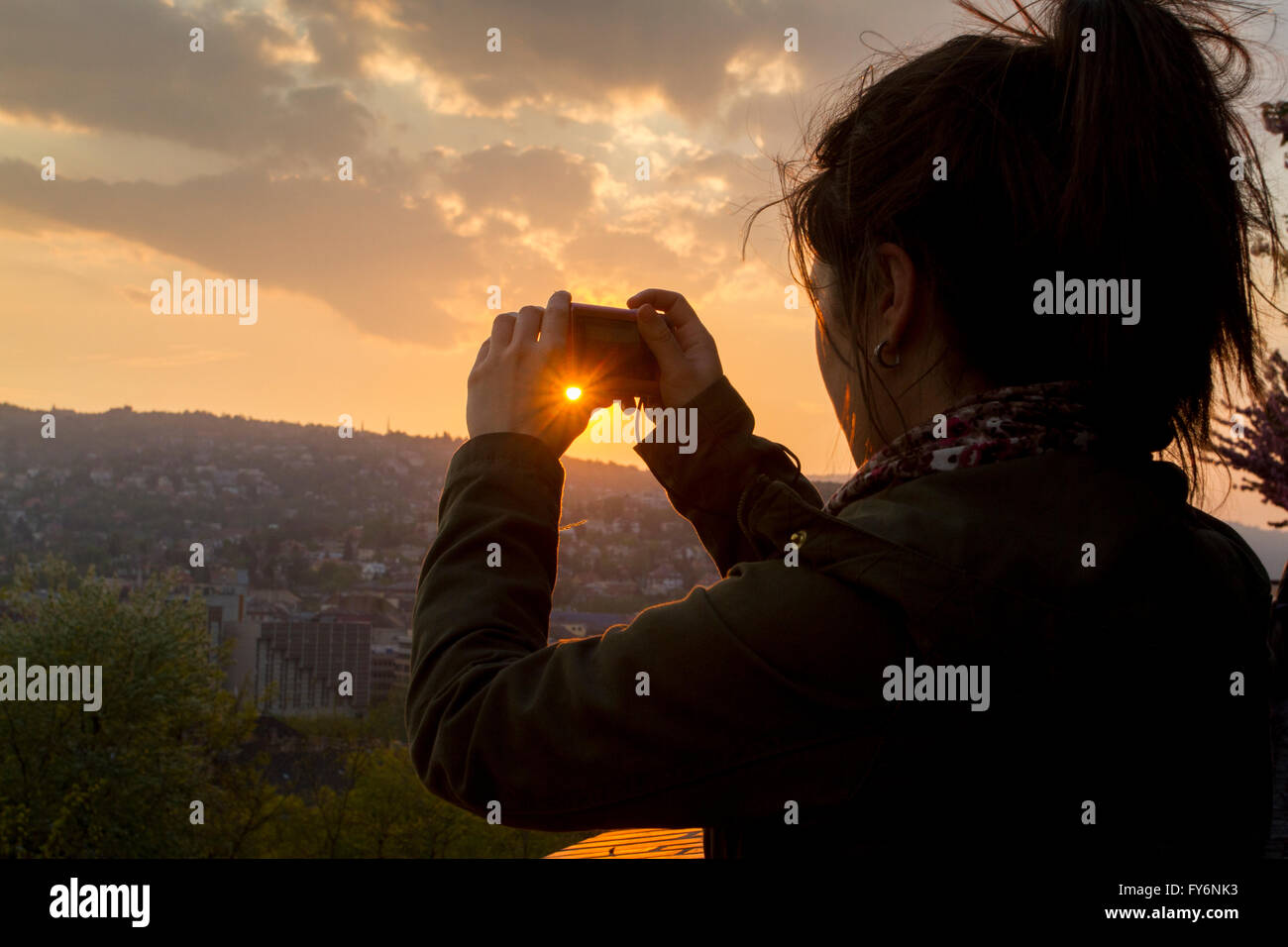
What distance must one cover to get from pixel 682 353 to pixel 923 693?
735mm

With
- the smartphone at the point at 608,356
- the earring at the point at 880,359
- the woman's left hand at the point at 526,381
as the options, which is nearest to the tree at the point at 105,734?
the smartphone at the point at 608,356

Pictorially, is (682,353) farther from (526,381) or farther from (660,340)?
(526,381)

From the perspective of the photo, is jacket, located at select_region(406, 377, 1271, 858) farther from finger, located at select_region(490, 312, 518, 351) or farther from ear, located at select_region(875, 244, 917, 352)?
finger, located at select_region(490, 312, 518, 351)

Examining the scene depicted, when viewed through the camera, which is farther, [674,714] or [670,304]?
[670,304]

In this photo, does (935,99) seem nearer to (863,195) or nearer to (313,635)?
(863,195)

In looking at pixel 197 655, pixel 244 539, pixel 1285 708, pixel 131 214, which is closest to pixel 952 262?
pixel 1285 708

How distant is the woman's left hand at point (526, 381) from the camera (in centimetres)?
108

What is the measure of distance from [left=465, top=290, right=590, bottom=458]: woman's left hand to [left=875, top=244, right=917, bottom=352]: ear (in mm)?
370

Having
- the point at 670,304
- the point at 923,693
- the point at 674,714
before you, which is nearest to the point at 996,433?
the point at 923,693

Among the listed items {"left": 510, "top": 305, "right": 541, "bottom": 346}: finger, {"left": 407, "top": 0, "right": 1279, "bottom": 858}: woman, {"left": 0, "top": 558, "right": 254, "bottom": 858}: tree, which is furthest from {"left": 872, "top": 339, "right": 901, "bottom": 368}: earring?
{"left": 0, "top": 558, "right": 254, "bottom": 858}: tree

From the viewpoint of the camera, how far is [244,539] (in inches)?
1183

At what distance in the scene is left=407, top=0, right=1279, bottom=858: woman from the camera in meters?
0.78

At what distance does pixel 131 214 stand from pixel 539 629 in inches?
2713

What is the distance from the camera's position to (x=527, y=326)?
114 centimetres
